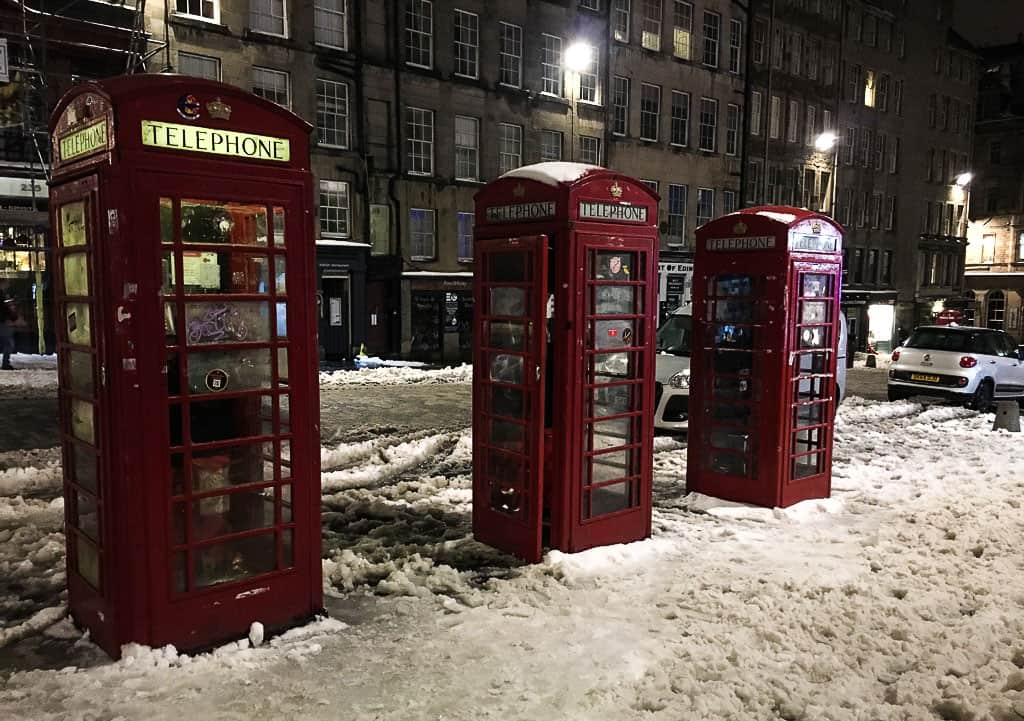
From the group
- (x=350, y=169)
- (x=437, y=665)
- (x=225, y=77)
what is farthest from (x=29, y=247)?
(x=437, y=665)

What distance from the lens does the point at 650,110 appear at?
99.1 ft

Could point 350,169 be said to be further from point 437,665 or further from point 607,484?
point 437,665

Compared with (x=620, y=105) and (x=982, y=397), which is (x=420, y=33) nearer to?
(x=620, y=105)

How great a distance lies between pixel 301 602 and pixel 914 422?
11332 millimetres

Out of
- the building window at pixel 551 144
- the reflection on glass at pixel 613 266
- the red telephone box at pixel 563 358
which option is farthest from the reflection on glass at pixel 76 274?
the building window at pixel 551 144

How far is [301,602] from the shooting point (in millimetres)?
4625

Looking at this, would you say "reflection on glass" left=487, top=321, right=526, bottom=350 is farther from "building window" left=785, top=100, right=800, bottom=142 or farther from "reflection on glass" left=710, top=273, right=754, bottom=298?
"building window" left=785, top=100, right=800, bottom=142

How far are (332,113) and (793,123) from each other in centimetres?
2299

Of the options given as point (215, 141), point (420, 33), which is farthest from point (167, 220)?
point (420, 33)

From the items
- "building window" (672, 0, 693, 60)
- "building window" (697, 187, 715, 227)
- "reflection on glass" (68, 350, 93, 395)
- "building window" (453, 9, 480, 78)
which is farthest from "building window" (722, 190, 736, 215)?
"reflection on glass" (68, 350, 93, 395)

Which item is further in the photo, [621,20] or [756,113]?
[756,113]

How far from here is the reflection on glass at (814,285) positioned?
7.46 m

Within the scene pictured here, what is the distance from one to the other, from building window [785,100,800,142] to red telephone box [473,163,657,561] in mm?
32807

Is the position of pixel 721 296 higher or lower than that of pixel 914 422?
higher
